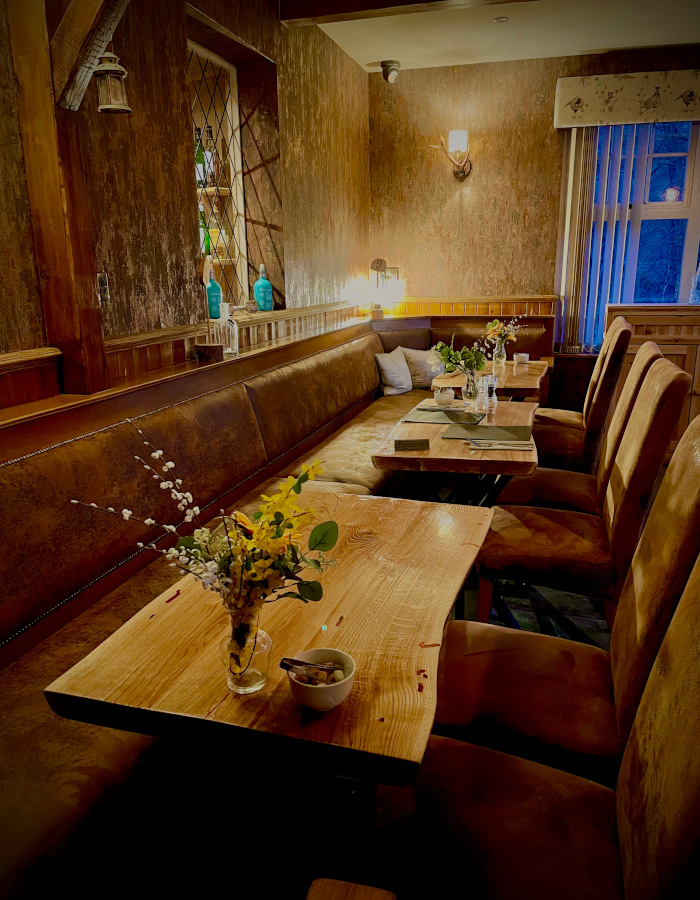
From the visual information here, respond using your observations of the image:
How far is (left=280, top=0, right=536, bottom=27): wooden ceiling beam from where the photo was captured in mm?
3824

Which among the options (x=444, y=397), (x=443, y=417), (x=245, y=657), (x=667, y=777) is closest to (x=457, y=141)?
(x=444, y=397)

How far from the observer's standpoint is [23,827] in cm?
126

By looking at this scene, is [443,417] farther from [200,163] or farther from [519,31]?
[519,31]

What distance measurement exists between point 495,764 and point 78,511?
4.60ft

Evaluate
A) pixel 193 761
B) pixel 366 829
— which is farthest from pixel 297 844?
pixel 366 829

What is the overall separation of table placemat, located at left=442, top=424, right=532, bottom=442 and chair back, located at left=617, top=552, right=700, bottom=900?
1.60m

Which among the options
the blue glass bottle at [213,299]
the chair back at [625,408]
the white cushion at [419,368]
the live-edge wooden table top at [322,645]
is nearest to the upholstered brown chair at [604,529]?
the chair back at [625,408]

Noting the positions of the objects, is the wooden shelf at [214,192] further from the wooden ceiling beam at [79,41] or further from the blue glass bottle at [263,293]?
the wooden ceiling beam at [79,41]

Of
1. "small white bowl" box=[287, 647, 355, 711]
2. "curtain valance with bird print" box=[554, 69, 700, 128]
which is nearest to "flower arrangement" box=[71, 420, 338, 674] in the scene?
"small white bowl" box=[287, 647, 355, 711]

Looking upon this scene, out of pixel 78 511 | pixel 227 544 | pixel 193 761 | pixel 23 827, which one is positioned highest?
pixel 227 544

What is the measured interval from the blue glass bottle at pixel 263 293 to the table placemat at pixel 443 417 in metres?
Answer: 1.64

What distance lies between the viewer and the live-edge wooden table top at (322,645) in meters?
1.06

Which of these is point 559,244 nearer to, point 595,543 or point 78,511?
point 595,543

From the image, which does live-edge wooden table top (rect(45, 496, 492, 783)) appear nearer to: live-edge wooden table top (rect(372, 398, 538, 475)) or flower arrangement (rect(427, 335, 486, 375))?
live-edge wooden table top (rect(372, 398, 538, 475))
